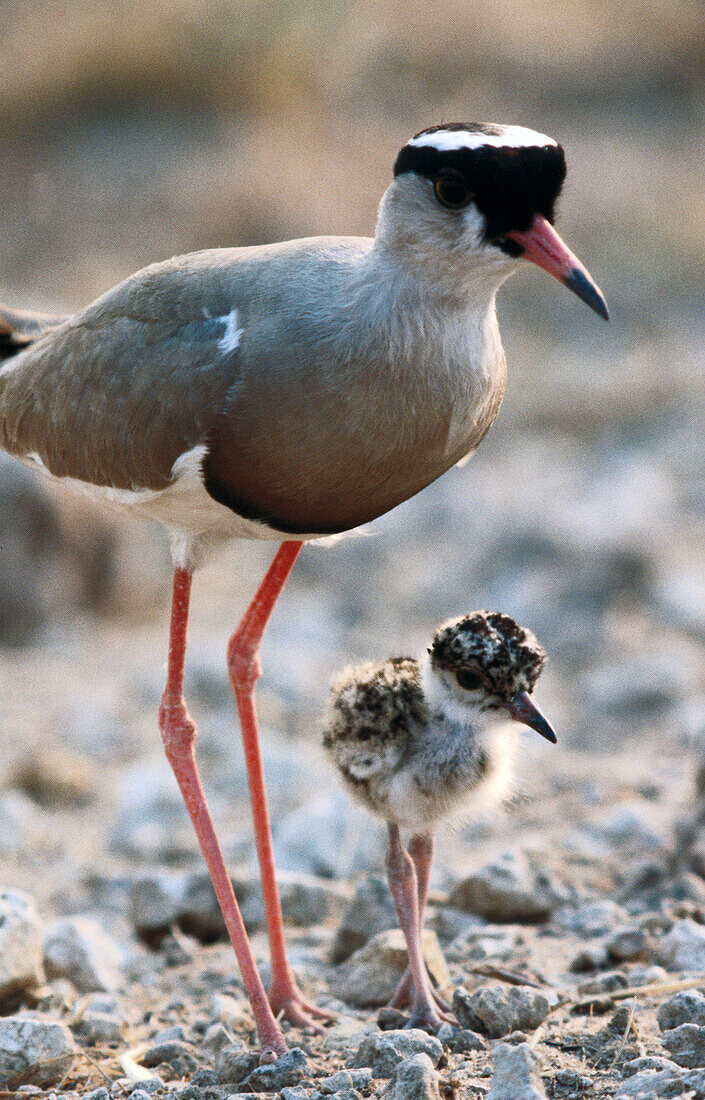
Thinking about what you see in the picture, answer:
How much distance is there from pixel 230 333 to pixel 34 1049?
6.11 ft

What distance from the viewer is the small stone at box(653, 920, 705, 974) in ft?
12.5

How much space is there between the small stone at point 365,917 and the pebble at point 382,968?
181 mm

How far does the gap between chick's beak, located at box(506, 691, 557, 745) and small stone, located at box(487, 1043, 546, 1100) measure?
870mm

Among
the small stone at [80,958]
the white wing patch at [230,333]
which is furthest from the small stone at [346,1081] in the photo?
the white wing patch at [230,333]

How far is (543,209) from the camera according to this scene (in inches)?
124

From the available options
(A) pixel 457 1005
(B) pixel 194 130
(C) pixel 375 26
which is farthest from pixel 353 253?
(C) pixel 375 26

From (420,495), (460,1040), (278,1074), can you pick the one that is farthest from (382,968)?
(420,495)

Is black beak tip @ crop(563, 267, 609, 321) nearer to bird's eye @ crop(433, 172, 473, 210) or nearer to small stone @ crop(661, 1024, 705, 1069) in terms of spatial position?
bird's eye @ crop(433, 172, 473, 210)

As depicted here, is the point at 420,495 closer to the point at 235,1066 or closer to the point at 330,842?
the point at 330,842

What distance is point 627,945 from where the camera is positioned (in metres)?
3.99

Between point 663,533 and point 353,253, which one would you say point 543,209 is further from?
point 663,533

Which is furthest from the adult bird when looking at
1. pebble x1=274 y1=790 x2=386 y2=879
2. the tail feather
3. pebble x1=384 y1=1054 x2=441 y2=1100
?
pebble x1=274 y1=790 x2=386 y2=879

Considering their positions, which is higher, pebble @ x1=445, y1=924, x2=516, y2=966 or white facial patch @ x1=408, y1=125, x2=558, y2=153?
white facial patch @ x1=408, y1=125, x2=558, y2=153

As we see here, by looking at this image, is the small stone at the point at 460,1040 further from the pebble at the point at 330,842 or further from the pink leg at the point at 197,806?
the pebble at the point at 330,842
